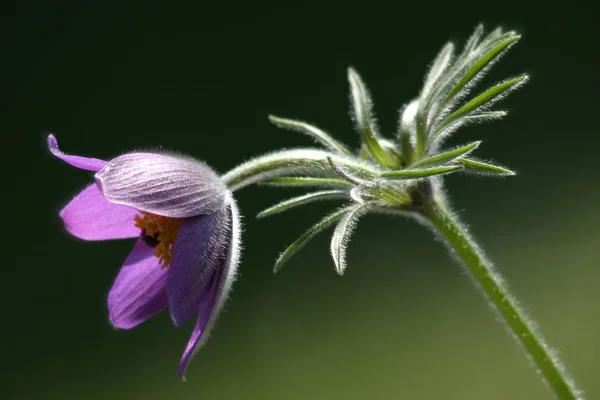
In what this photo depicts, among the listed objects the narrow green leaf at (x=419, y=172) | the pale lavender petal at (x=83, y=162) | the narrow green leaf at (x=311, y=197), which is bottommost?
the pale lavender petal at (x=83, y=162)

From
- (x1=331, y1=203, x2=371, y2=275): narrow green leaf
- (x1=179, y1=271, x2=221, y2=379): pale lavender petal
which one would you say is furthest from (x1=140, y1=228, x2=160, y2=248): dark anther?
(x1=331, y1=203, x2=371, y2=275): narrow green leaf

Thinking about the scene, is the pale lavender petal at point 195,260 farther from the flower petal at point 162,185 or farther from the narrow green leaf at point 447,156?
the narrow green leaf at point 447,156

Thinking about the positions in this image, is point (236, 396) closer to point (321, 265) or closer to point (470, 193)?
point (321, 265)

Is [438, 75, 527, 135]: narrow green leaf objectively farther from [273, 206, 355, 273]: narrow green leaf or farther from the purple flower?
the purple flower

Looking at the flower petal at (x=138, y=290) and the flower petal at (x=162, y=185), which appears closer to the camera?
the flower petal at (x=162, y=185)

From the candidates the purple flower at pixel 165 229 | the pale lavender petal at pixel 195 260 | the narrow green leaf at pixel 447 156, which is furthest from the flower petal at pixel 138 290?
the narrow green leaf at pixel 447 156

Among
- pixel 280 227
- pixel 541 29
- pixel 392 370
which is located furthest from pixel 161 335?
pixel 541 29
